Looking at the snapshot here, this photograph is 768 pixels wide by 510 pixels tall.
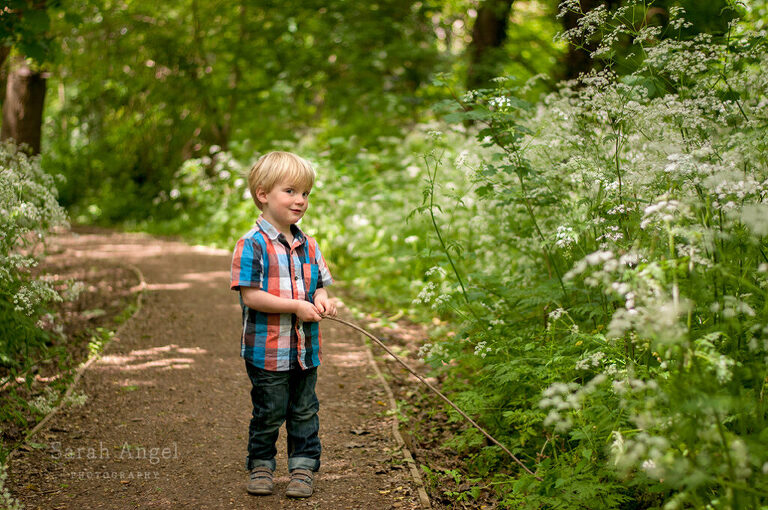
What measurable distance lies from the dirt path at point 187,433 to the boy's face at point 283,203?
1.46m

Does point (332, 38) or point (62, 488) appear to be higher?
point (332, 38)

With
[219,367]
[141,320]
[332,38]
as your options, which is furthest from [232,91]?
[219,367]

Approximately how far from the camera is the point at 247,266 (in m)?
3.06

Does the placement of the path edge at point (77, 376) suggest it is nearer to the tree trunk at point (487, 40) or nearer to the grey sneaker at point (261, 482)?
the grey sneaker at point (261, 482)

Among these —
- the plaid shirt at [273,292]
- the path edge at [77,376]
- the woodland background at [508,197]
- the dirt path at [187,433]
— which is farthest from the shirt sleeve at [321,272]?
the path edge at [77,376]

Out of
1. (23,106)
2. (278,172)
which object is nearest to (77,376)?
(278,172)

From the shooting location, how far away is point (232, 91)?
A: 1408 cm

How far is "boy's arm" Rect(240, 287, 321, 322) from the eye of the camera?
3.01 metres

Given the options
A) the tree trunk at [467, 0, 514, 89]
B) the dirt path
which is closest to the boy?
the dirt path

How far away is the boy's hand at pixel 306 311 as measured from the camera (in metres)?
3.00

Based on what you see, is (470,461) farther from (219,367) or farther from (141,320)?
(141,320)

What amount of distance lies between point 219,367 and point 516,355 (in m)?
2.70

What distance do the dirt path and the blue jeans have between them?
0.65 ft

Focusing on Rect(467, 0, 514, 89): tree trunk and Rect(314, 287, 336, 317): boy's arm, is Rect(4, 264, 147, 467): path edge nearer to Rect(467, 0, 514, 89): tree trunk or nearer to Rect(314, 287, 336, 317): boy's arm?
Rect(314, 287, 336, 317): boy's arm
